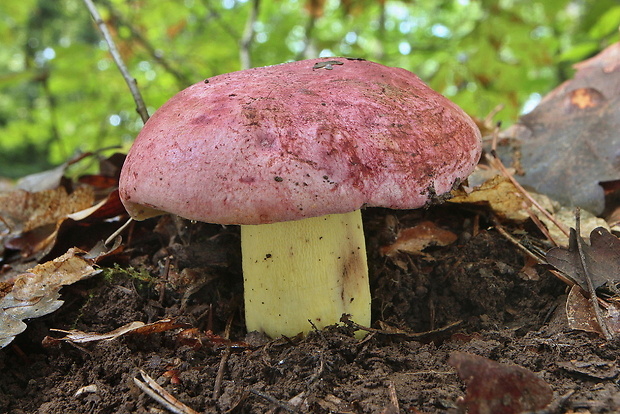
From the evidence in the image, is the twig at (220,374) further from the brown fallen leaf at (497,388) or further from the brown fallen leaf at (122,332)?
the brown fallen leaf at (497,388)

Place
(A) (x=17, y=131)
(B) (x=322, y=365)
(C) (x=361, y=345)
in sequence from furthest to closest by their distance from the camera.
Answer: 1. (A) (x=17, y=131)
2. (C) (x=361, y=345)
3. (B) (x=322, y=365)

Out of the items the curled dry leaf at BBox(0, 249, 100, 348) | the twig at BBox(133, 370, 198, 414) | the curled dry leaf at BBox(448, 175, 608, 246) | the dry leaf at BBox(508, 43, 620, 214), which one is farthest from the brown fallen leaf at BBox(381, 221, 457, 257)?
the curled dry leaf at BBox(0, 249, 100, 348)

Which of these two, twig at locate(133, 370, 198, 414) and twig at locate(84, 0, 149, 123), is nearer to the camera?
twig at locate(133, 370, 198, 414)

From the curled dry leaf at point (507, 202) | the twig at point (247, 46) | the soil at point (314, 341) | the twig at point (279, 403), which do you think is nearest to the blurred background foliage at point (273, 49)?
the twig at point (247, 46)

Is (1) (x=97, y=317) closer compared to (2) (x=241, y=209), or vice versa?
(2) (x=241, y=209)

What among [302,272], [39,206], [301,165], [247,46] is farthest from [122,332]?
[247,46]

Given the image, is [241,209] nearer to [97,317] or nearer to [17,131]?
[97,317]

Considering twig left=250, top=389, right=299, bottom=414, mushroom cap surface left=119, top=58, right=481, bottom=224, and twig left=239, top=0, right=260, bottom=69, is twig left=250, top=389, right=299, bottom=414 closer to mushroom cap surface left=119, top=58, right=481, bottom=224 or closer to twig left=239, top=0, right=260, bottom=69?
mushroom cap surface left=119, top=58, right=481, bottom=224

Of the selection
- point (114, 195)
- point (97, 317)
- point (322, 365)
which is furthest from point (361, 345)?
point (114, 195)
